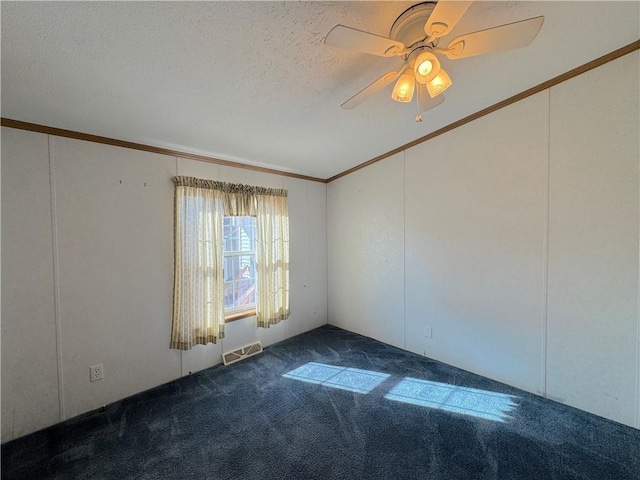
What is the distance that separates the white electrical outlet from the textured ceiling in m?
1.95

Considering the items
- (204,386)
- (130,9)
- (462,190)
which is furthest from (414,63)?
(204,386)

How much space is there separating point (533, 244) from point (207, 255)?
3.01 metres

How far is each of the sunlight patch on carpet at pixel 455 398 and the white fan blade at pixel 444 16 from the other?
2.45 metres

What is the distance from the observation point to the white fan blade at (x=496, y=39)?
1.03m

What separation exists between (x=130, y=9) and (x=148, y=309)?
2242mm

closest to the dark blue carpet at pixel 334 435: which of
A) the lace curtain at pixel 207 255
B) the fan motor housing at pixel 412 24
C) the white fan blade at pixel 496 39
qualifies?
the lace curtain at pixel 207 255

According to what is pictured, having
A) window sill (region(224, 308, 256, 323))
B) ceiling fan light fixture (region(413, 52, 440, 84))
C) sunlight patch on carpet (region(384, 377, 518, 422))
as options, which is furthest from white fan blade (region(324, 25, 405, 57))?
window sill (region(224, 308, 256, 323))

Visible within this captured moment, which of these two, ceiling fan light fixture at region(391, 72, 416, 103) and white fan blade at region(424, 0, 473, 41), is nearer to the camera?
white fan blade at region(424, 0, 473, 41)

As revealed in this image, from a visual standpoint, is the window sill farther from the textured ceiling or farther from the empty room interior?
the textured ceiling

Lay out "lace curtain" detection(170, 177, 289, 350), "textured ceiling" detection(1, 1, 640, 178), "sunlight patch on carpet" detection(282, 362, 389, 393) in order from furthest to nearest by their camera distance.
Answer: "lace curtain" detection(170, 177, 289, 350) < "sunlight patch on carpet" detection(282, 362, 389, 393) < "textured ceiling" detection(1, 1, 640, 178)

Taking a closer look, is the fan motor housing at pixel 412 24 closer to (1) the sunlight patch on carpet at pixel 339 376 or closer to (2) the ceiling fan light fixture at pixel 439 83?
(2) the ceiling fan light fixture at pixel 439 83

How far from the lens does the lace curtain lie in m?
2.51

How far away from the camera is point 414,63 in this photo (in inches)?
49.4

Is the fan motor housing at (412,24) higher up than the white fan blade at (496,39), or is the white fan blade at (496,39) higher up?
the fan motor housing at (412,24)
